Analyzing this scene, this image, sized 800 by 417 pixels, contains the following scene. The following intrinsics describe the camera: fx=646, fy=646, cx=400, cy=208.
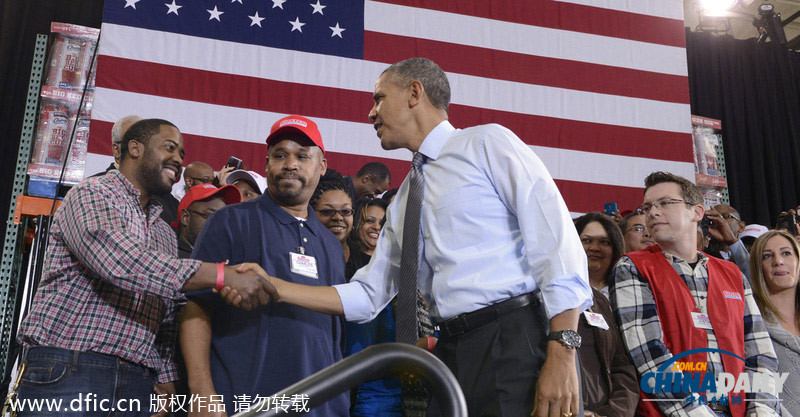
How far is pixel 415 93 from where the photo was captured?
75.5 inches

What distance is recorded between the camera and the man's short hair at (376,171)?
4344mm

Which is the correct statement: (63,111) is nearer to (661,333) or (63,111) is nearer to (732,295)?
(661,333)

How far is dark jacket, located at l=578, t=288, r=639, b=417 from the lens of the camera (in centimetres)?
235

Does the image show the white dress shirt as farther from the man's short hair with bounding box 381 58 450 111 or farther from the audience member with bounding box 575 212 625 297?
the audience member with bounding box 575 212 625 297

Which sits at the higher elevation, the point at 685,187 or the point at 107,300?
the point at 685,187

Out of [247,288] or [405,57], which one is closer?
[247,288]

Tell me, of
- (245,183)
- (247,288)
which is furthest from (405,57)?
(247,288)

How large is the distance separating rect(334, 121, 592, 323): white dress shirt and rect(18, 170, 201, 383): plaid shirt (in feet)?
1.88

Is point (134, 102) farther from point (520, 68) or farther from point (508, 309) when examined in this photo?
point (508, 309)

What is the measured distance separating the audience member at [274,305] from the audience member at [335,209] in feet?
2.35

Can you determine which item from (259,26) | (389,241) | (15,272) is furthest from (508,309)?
(259,26)

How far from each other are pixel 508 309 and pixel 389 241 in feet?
1.79

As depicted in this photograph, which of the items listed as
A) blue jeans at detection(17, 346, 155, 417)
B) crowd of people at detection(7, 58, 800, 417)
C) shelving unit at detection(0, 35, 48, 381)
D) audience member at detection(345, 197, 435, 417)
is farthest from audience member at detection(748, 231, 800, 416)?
shelving unit at detection(0, 35, 48, 381)

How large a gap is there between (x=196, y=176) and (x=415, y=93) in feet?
7.25
